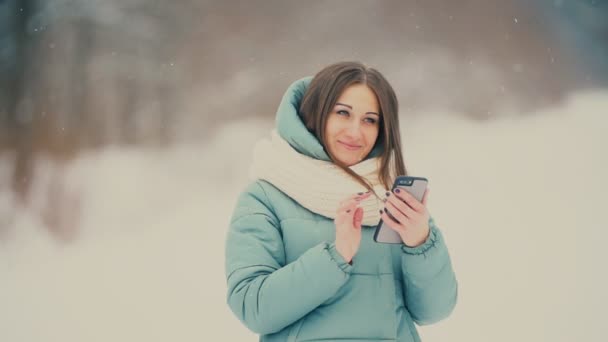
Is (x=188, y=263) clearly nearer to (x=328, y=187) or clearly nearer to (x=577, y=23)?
(x=328, y=187)

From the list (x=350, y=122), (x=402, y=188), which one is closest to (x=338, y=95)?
(x=350, y=122)

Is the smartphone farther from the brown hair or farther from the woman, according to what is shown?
the brown hair

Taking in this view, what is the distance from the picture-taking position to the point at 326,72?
3.18 ft

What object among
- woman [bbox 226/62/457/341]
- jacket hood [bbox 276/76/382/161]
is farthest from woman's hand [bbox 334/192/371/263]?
jacket hood [bbox 276/76/382/161]

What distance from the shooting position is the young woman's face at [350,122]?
37.2 inches

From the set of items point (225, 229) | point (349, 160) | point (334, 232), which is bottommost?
point (225, 229)

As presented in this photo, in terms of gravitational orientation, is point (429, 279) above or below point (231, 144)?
below

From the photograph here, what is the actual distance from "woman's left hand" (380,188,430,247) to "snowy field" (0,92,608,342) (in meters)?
1.42

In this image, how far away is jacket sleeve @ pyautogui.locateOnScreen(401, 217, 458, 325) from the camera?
839 mm

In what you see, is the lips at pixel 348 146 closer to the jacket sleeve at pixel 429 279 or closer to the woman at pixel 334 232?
the woman at pixel 334 232

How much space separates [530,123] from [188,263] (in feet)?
4.45

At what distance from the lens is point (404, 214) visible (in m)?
0.81

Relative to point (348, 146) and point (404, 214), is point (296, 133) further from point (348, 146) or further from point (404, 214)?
point (404, 214)

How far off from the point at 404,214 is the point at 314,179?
Answer: 0.14 meters
